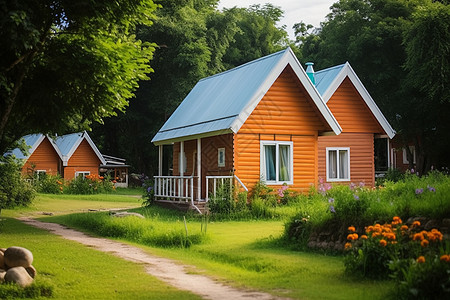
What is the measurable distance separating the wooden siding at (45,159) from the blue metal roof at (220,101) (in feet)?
78.6

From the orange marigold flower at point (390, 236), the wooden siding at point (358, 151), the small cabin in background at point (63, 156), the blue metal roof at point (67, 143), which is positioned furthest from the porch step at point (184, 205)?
the blue metal roof at point (67, 143)

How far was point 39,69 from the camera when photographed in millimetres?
14648

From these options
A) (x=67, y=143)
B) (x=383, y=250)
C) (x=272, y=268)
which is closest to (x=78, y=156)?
(x=67, y=143)

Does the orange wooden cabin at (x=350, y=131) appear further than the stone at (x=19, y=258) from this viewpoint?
Yes

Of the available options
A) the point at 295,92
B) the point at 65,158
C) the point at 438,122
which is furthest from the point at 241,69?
the point at 65,158

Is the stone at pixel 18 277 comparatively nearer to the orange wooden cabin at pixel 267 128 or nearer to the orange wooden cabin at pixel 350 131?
the orange wooden cabin at pixel 267 128

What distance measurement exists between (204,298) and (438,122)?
35.2 metres

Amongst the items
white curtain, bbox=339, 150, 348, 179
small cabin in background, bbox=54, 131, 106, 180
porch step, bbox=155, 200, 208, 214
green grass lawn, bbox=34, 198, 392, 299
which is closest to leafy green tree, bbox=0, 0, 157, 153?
green grass lawn, bbox=34, 198, 392, 299

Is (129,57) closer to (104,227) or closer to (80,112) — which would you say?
(80,112)

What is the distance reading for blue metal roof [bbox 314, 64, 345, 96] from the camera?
92.4 ft

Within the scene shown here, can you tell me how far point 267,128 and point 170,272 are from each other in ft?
43.1

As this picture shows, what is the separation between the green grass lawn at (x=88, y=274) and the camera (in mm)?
9547

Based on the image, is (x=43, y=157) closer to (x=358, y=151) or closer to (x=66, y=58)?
(x=358, y=151)

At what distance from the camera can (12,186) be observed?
2823cm
